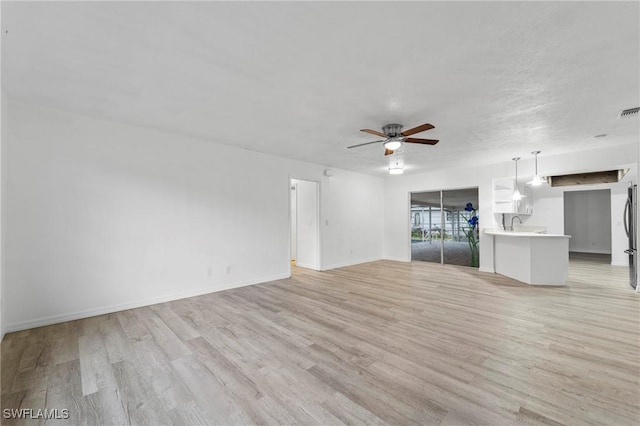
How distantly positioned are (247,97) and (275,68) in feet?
2.36

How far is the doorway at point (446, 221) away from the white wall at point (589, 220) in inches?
179

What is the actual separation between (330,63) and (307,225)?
485 cm

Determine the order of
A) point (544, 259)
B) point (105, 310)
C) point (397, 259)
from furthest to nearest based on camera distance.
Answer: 1. point (397, 259)
2. point (544, 259)
3. point (105, 310)

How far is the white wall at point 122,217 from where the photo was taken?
305 centimetres

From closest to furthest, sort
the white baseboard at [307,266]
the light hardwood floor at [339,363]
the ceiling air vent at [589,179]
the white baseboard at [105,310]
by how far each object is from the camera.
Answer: the light hardwood floor at [339,363] < the white baseboard at [105,310] < the white baseboard at [307,266] < the ceiling air vent at [589,179]

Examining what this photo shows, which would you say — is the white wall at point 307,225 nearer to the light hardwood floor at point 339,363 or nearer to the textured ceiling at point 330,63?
the light hardwood floor at point 339,363

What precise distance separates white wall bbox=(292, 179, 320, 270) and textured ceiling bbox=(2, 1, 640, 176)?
113 inches

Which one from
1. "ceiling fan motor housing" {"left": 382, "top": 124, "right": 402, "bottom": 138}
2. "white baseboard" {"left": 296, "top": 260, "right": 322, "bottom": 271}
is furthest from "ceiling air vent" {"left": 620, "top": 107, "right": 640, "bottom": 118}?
"white baseboard" {"left": 296, "top": 260, "right": 322, "bottom": 271}

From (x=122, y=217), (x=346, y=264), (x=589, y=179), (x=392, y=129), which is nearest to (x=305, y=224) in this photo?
(x=346, y=264)

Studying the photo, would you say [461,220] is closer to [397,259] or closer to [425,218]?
[425,218]

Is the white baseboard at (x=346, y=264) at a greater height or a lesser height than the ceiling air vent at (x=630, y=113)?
lesser

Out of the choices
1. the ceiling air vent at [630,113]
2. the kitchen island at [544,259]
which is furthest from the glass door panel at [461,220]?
the ceiling air vent at [630,113]

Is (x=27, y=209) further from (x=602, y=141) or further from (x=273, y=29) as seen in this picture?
(x=602, y=141)

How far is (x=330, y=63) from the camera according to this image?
229cm
